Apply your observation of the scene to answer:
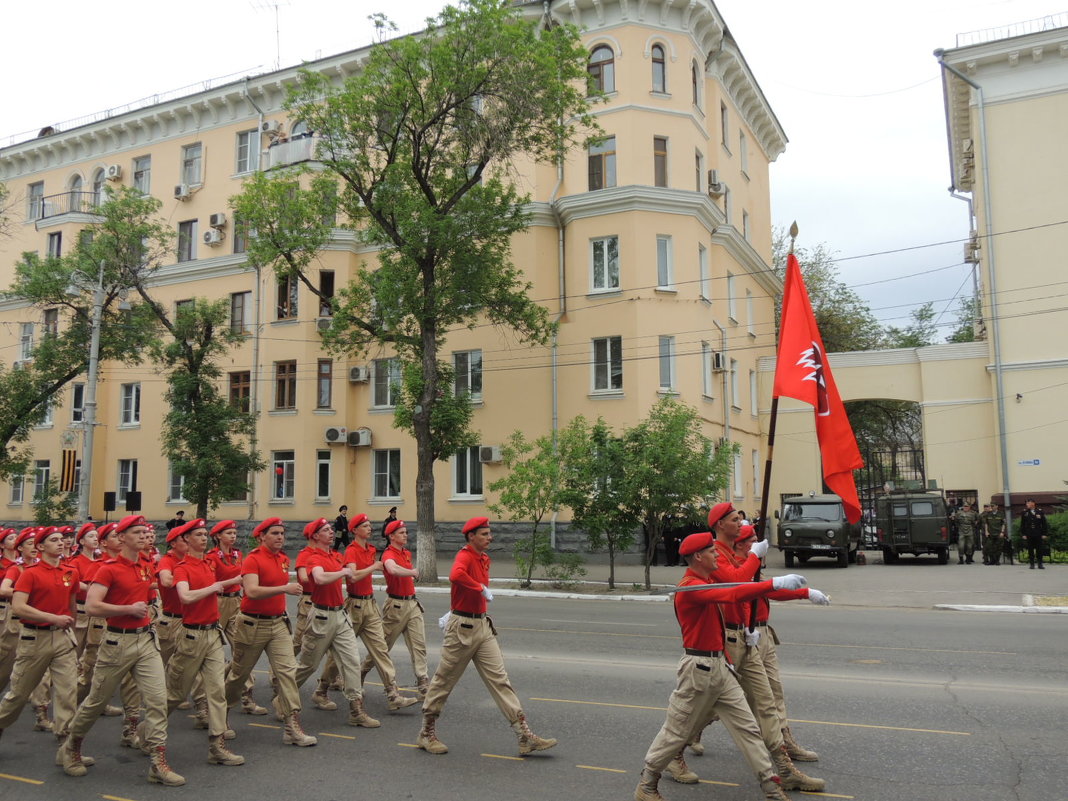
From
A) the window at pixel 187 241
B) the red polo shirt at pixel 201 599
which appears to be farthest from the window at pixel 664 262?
the red polo shirt at pixel 201 599

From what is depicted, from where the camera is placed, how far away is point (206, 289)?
3569cm

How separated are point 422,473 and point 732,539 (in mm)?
17782

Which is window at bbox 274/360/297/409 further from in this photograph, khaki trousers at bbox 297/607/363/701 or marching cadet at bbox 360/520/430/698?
khaki trousers at bbox 297/607/363/701

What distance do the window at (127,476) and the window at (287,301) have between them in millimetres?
9381

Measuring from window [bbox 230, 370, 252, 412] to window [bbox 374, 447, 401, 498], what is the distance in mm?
5504

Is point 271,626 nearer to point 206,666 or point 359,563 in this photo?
point 206,666

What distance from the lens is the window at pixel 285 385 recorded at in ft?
109

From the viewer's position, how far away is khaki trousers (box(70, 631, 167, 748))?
21.9 ft

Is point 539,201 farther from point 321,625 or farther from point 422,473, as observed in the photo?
point 321,625

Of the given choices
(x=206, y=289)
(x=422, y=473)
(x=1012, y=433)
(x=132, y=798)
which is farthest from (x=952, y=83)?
(x=132, y=798)

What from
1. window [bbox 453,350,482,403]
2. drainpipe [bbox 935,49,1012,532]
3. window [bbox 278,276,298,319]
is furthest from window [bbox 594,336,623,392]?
drainpipe [bbox 935,49,1012,532]

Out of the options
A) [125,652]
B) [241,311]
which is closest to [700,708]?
[125,652]

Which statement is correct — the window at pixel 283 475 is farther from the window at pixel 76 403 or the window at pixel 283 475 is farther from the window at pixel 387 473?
the window at pixel 76 403

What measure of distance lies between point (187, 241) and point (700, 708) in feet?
116
